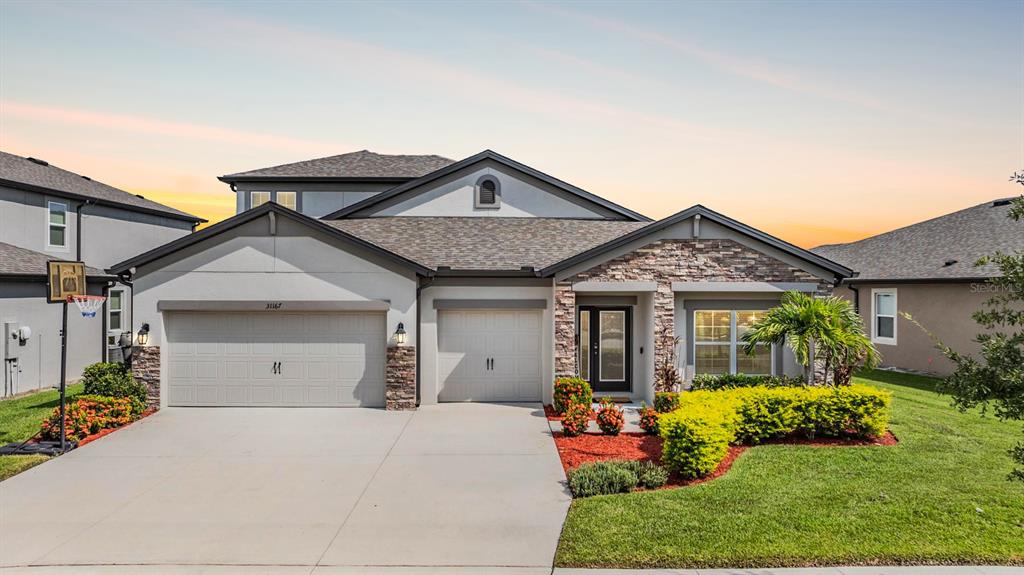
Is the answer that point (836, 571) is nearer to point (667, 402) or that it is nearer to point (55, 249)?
point (667, 402)

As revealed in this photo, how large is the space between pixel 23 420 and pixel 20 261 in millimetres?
6419

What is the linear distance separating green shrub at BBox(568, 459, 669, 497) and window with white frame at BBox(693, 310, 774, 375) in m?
6.75

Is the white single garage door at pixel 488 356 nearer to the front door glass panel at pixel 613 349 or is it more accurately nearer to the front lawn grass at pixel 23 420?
the front door glass panel at pixel 613 349

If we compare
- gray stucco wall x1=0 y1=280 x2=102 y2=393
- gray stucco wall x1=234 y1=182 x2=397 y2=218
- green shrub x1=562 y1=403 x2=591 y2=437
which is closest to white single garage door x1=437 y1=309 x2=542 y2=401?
green shrub x1=562 y1=403 x2=591 y2=437

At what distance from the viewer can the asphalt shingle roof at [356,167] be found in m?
21.5

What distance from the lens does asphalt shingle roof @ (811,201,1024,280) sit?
61.8 ft

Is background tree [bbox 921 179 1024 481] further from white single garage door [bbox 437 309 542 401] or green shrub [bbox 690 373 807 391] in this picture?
white single garage door [bbox 437 309 542 401]

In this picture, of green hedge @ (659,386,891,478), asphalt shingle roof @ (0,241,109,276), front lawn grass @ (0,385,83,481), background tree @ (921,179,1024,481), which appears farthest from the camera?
asphalt shingle roof @ (0,241,109,276)

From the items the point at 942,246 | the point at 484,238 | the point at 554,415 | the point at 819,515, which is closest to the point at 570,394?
the point at 554,415

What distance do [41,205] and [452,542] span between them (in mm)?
19595

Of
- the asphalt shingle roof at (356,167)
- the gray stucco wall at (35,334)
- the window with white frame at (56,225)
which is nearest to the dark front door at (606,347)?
the asphalt shingle roof at (356,167)

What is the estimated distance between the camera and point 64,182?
20438 mm

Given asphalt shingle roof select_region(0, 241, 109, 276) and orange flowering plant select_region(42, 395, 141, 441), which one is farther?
asphalt shingle roof select_region(0, 241, 109, 276)

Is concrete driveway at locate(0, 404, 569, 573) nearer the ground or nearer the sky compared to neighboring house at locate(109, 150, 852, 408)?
nearer the ground
